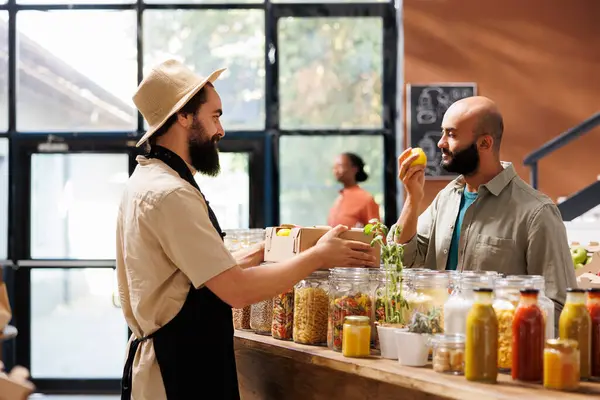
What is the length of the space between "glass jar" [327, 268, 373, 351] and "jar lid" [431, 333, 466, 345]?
0.33 metres

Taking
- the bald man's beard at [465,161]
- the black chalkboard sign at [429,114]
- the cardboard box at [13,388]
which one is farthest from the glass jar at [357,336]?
the black chalkboard sign at [429,114]

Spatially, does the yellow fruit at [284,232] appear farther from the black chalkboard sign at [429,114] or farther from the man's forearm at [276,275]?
the black chalkboard sign at [429,114]

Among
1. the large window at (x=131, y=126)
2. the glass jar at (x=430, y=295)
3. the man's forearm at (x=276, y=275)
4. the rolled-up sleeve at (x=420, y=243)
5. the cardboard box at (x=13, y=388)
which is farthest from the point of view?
the large window at (x=131, y=126)

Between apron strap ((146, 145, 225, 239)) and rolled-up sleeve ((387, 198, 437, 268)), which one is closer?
apron strap ((146, 145, 225, 239))

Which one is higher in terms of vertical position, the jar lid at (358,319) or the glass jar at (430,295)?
the glass jar at (430,295)

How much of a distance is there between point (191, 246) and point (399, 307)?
23.5 inches

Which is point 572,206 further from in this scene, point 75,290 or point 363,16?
point 75,290

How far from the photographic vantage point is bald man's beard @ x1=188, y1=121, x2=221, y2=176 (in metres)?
2.51

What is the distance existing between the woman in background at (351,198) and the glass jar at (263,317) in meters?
3.37

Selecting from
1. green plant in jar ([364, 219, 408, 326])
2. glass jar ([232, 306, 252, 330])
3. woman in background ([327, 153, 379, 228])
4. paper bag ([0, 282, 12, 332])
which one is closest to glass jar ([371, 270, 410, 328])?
green plant in jar ([364, 219, 408, 326])

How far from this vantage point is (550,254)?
2771 millimetres

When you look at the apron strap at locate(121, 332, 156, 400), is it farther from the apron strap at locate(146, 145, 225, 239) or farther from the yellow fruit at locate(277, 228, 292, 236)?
the yellow fruit at locate(277, 228, 292, 236)

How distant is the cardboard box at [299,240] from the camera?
99.3 inches

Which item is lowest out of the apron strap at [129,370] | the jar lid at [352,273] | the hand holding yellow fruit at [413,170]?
the apron strap at [129,370]
